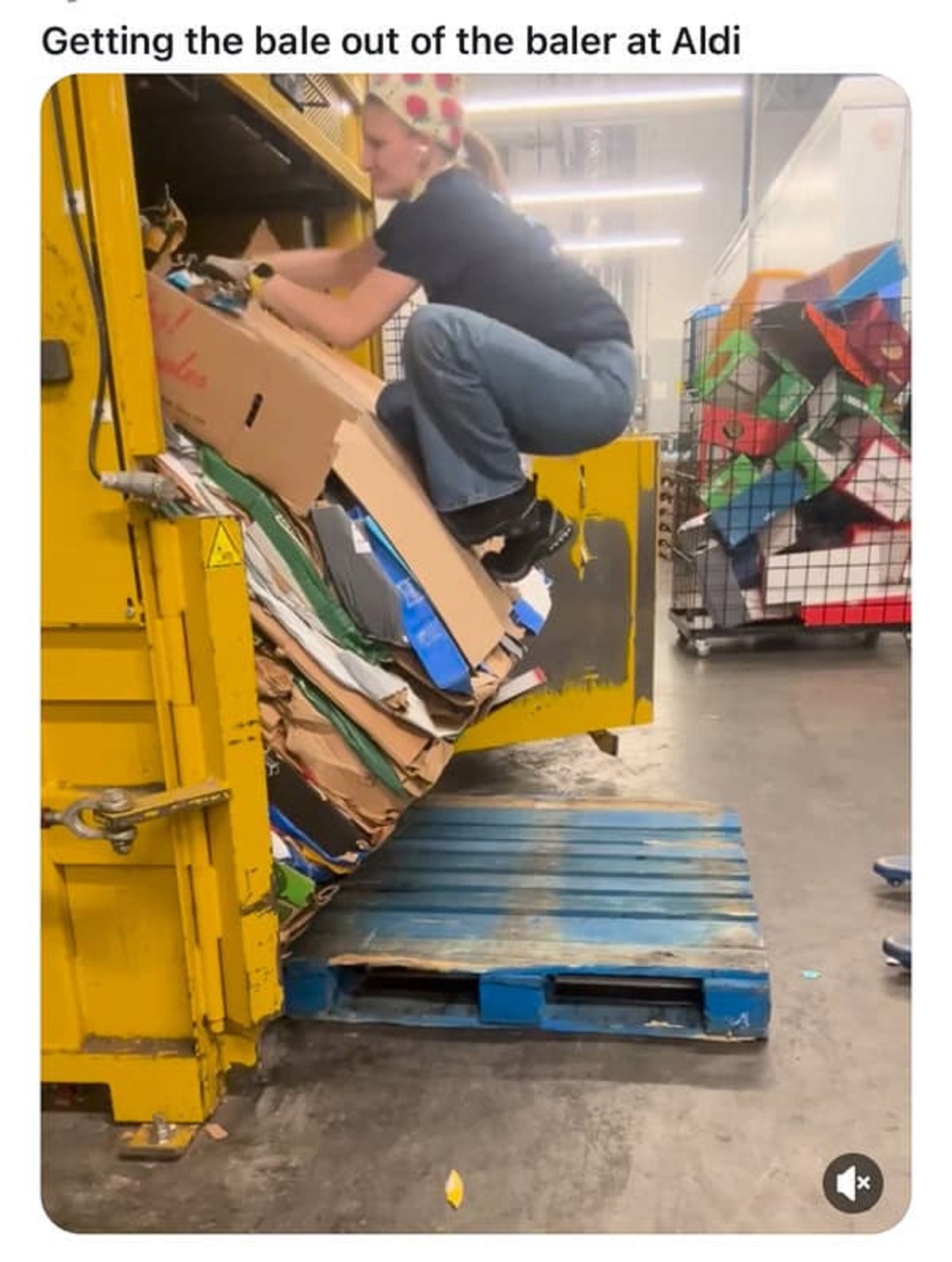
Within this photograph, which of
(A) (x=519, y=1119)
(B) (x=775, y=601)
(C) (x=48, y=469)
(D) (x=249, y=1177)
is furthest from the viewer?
(B) (x=775, y=601)

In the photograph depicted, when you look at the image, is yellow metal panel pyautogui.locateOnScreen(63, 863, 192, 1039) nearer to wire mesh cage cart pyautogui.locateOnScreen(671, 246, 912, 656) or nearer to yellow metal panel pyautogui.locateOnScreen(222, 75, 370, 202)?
yellow metal panel pyautogui.locateOnScreen(222, 75, 370, 202)

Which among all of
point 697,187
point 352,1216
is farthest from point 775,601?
point 352,1216

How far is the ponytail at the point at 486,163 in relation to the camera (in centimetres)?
144

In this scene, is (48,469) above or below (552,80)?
below

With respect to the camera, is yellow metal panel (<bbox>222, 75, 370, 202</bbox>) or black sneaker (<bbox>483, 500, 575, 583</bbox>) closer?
yellow metal panel (<bbox>222, 75, 370, 202</bbox>)

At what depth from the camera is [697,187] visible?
1.66 m

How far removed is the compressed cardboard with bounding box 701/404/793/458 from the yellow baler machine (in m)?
2.68

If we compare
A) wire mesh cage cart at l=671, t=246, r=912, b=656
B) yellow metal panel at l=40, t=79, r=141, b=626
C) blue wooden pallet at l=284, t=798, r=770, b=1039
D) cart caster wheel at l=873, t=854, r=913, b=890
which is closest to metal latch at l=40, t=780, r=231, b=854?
yellow metal panel at l=40, t=79, r=141, b=626

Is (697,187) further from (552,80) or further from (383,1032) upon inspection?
(383,1032)

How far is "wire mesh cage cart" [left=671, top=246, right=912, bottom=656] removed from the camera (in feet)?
11.6

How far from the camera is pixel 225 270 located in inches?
66.2

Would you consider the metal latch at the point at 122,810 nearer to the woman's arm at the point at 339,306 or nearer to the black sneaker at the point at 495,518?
the black sneaker at the point at 495,518

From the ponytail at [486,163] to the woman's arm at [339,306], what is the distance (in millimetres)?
260
